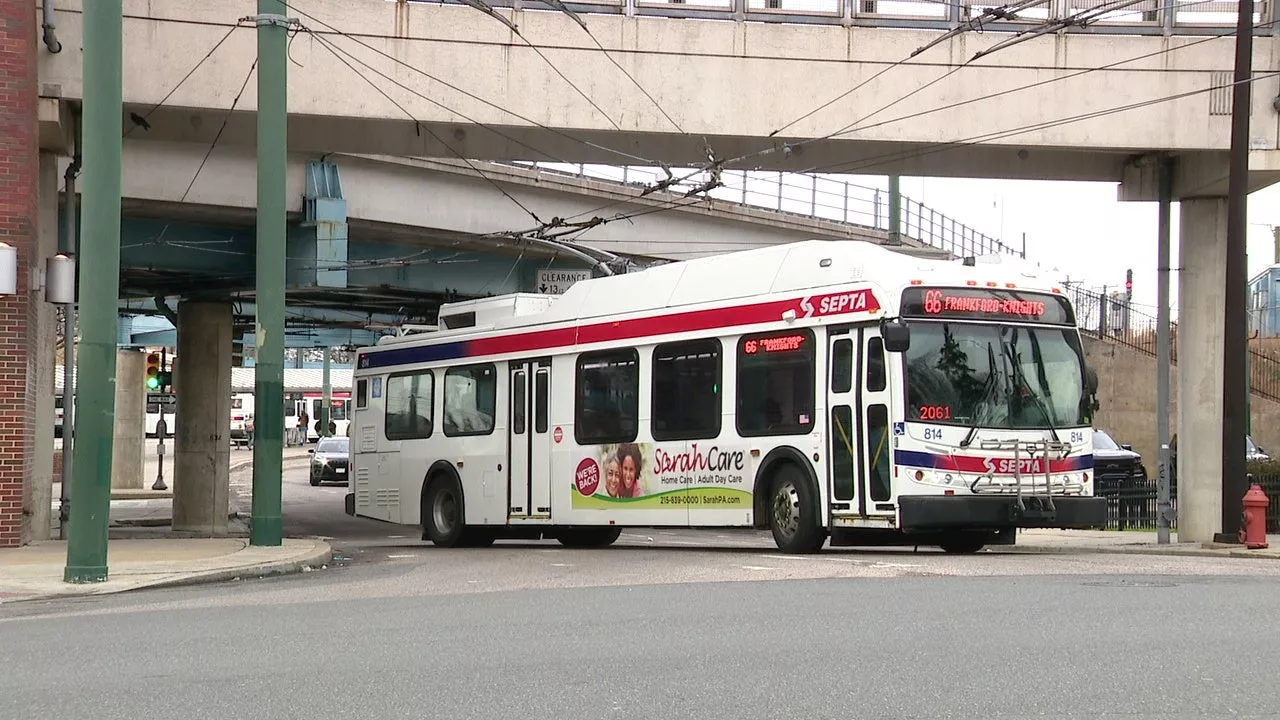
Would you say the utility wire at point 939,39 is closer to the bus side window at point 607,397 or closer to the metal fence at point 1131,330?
the bus side window at point 607,397

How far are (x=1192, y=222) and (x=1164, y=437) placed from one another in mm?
3498

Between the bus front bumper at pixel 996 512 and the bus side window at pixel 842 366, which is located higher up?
the bus side window at pixel 842 366

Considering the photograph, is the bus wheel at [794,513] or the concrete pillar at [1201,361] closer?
the bus wheel at [794,513]

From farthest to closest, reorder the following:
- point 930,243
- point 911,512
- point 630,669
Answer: point 930,243 < point 911,512 < point 630,669

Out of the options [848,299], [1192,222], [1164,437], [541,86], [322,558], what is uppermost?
[541,86]

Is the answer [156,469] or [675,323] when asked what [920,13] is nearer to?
[675,323]

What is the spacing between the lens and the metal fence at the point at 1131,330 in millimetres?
40531

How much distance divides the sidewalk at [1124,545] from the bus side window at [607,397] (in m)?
5.02

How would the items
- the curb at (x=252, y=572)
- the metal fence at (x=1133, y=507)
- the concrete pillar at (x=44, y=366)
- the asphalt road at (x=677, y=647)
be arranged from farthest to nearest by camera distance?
the metal fence at (x=1133, y=507) → the concrete pillar at (x=44, y=366) → the curb at (x=252, y=572) → the asphalt road at (x=677, y=647)

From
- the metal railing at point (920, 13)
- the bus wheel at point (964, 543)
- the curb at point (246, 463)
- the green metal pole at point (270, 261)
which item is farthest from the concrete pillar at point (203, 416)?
the curb at point (246, 463)

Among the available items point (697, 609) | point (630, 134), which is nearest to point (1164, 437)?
point (630, 134)

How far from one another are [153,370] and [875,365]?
26.6 m

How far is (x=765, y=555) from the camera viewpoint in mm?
16984

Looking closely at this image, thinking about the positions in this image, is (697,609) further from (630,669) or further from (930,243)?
(930,243)
